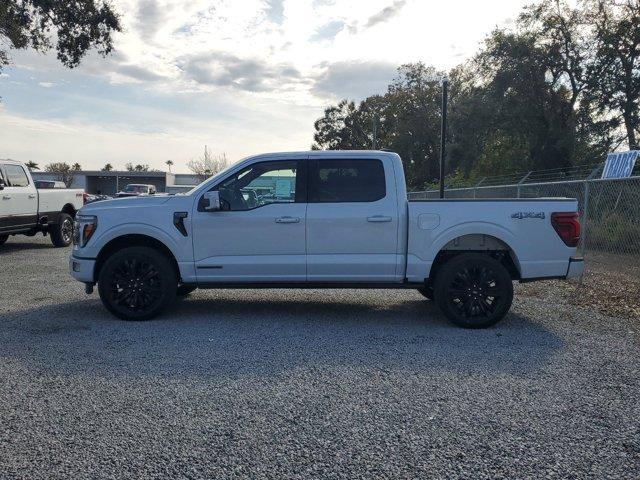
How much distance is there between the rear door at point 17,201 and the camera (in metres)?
11.9

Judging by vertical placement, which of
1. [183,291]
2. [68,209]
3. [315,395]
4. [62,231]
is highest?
[68,209]

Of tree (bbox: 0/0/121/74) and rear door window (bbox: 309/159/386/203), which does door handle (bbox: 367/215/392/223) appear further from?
tree (bbox: 0/0/121/74)

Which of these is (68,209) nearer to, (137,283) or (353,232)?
(137,283)

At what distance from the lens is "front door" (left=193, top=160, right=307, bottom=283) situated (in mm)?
6277

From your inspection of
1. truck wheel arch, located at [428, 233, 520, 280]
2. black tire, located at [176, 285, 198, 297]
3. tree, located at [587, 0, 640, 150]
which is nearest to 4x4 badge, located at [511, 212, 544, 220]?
truck wheel arch, located at [428, 233, 520, 280]

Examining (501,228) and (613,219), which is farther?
(613,219)

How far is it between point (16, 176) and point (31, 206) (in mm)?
754

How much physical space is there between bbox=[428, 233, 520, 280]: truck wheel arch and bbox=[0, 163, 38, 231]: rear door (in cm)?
978

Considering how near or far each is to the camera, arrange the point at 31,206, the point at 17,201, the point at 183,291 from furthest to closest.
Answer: the point at 31,206 → the point at 17,201 → the point at 183,291

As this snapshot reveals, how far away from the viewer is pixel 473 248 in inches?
253

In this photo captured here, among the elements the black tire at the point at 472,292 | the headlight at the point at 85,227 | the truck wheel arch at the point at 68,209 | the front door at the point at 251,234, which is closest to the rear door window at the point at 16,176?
the truck wheel arch at the point at 68,209

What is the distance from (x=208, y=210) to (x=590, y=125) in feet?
75.4

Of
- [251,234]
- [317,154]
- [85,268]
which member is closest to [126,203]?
[85,268]

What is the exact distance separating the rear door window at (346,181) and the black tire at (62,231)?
10.0m
